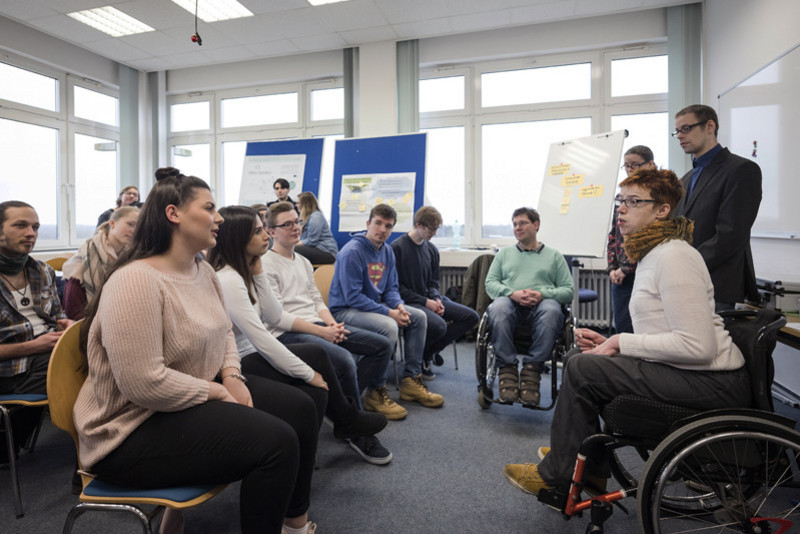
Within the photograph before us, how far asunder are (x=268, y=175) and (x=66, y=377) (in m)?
4.73

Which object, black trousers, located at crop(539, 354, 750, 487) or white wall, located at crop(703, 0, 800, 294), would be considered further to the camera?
white wall, located at crop(703, 0, 800, 294)

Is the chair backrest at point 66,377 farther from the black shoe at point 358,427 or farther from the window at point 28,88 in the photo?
the window at point 28,88

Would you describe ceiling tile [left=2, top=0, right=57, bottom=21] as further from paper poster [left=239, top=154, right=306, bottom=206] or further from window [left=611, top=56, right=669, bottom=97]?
window [left=611, top=56, right=669, bottom=97]

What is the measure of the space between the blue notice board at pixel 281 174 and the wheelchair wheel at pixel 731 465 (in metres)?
4.71

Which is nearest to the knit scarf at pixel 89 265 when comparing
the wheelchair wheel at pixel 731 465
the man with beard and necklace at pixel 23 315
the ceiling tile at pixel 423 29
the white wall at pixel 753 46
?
the man with beard and necklace at pixel 23 315

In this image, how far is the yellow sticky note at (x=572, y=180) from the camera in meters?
3.68

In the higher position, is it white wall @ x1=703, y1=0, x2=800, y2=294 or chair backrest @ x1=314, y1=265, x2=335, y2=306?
white wall @ x1=703, y1=0, x2=800, y2=294

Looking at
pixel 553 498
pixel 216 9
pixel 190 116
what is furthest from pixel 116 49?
pixel 553 498

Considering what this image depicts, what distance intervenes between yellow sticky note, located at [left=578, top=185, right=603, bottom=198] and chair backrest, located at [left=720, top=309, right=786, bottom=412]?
2215 mm

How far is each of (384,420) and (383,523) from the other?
44 centimetres

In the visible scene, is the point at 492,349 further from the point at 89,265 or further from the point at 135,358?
the point at 89,265

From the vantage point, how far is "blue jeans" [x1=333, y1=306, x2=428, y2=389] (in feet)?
8.87

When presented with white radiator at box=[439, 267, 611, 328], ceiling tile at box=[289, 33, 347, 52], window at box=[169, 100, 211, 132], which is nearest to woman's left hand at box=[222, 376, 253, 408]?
white radiator at box=[439, 267, 611, 328]

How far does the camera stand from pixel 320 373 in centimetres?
181
